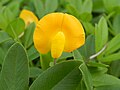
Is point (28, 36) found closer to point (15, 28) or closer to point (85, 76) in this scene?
point (15, 28)

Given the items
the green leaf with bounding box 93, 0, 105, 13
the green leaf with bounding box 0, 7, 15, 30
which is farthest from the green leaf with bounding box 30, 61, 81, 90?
the green leaf with bounding box 93, 0, 105, 13

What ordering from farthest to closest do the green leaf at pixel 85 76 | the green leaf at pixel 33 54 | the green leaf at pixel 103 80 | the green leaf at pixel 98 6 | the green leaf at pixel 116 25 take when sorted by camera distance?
the green leaf at pixel 98 6, the green leaf at pixel 116 25, the green leaf at pixel 33 54, the green leaf at pixel 103 80, the green leaf at pixel 85 76

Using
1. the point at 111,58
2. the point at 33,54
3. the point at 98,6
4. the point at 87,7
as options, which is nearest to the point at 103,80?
the point at 111,58

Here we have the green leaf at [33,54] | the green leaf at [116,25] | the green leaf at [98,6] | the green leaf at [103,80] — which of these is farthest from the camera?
the green leaf at [98,6]

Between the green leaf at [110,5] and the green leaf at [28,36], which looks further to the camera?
the green leaf at [110,5]

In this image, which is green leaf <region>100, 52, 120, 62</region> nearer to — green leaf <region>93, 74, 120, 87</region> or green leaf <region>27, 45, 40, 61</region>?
green leaf <region>93, 74, 120, 87</region>

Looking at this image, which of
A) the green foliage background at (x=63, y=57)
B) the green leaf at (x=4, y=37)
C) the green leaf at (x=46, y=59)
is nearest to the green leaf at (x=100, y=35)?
the green foliage background at (x=63, y=57)

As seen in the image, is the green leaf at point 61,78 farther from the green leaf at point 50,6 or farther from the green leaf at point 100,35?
the green leaf at point 50,6

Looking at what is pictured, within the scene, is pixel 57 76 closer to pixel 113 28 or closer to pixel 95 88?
pixel 95 88
